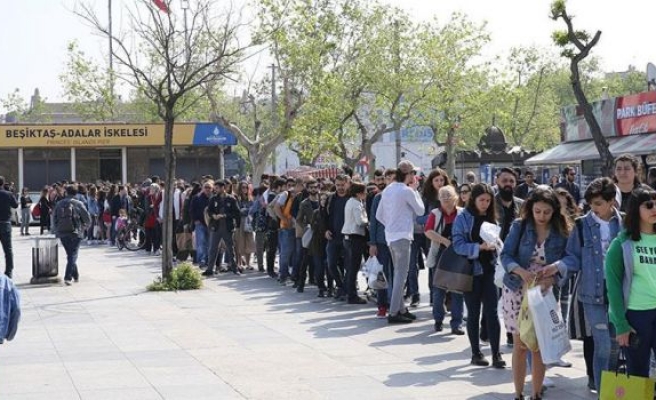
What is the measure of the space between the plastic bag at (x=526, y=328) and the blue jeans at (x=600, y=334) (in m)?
0.40

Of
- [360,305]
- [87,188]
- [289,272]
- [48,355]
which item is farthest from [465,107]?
[48,355]

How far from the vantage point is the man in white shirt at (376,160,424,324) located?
1205 cm

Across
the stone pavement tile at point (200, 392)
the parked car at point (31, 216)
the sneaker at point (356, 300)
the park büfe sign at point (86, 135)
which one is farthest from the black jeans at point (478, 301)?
the park büfe sign at point (86, 135)

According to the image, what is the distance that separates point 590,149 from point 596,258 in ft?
88.0

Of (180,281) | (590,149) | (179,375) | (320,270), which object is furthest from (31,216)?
(179,375)

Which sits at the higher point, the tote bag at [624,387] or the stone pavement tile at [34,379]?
the tote bag at [624,387]

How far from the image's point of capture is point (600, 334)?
7191 mm

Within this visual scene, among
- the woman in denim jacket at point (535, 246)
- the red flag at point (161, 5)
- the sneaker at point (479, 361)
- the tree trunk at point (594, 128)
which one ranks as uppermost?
the red flag at point (161, 5)

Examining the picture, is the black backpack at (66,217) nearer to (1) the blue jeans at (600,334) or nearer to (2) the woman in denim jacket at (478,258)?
(2) the woman in denim jacket at (478,258)

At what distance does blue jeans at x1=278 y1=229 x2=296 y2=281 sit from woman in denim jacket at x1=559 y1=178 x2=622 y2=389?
9.82m

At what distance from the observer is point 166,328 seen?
40.6 ft

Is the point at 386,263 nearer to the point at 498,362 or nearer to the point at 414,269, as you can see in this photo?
the point at 414,269

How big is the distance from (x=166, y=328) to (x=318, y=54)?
22.7m

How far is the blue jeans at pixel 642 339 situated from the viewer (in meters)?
6.50
